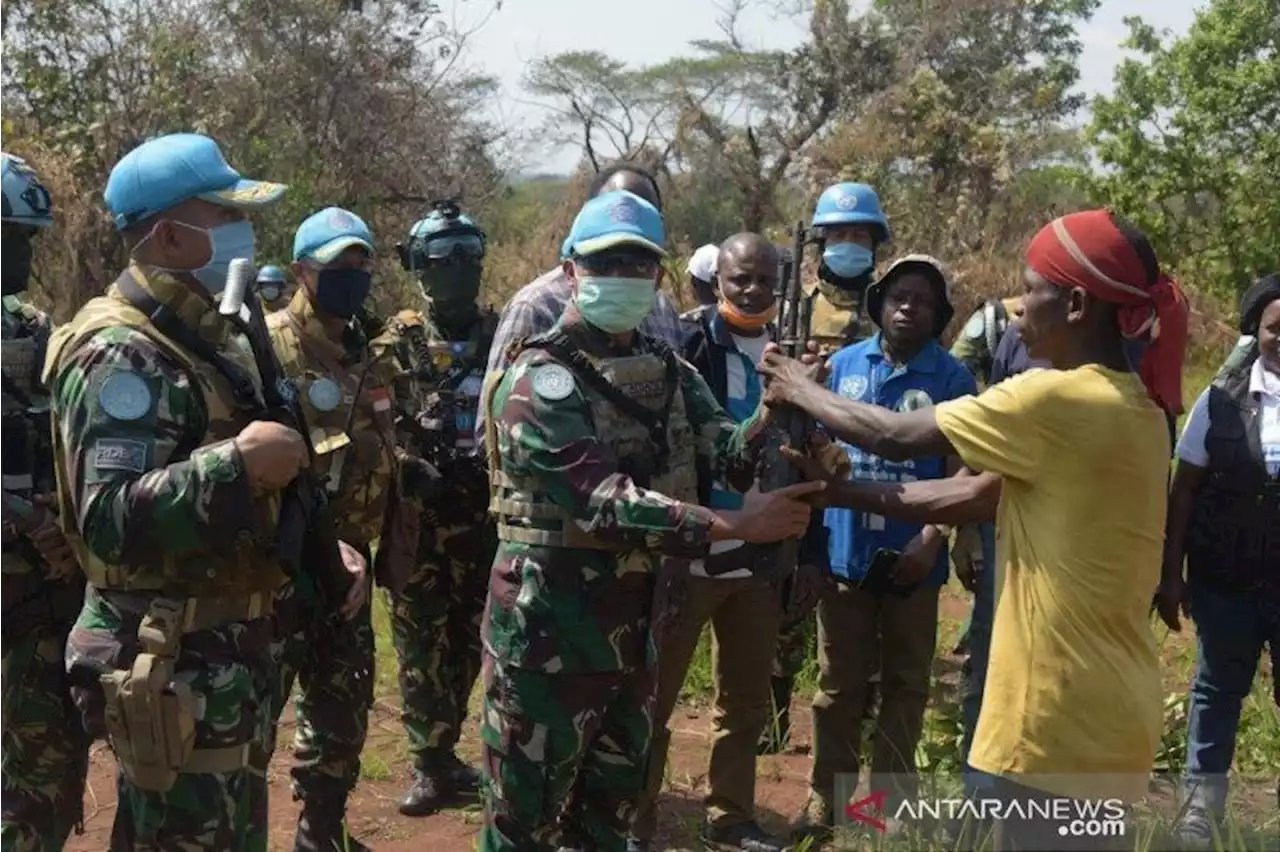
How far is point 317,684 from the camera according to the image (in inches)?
178

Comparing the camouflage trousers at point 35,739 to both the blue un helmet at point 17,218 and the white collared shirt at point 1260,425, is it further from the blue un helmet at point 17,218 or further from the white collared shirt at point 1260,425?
the white collared shirt at point 1260,425

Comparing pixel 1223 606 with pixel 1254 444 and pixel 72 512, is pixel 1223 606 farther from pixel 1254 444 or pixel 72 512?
pixel 72 512

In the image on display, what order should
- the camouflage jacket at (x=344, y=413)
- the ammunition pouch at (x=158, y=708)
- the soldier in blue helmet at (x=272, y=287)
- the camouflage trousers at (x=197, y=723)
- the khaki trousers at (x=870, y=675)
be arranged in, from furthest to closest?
1. the soldier in blue helmet at (x=272, y=287)
2. the khaki trousers at (x=870, y=675)
3. the camouflage jacket at (x=344, y=413)
4. the camouflage trousers at (x=197, y=723)
5. the ammunition pouch at (x=158, y=708)

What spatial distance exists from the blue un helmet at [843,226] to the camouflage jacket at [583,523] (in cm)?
209

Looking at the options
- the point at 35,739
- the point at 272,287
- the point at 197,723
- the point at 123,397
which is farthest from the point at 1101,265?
the point at 272,287

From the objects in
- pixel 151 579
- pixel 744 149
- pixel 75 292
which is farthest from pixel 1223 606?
pixel 744 149

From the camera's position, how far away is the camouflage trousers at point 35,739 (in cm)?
383

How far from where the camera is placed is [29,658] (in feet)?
12.7

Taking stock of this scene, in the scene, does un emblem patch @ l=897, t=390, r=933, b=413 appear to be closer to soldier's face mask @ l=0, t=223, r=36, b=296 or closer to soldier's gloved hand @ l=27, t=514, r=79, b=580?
soldier's gloved hand @ l=27, t=514, r=79, b=580

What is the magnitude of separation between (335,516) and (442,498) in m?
0.72

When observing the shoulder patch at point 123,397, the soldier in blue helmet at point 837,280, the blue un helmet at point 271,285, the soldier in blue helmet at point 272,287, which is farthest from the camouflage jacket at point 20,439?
the blue un helmet at point 271,285

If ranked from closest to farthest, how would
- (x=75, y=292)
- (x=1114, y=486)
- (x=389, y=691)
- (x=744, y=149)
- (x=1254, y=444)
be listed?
(x=1114, y=486) < (x=1254, y=444) < (x=389, y=691) < (x=75, y=292) < (x=744, y=149)

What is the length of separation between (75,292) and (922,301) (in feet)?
30.0

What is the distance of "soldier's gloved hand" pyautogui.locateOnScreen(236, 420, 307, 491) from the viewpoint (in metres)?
2.90
